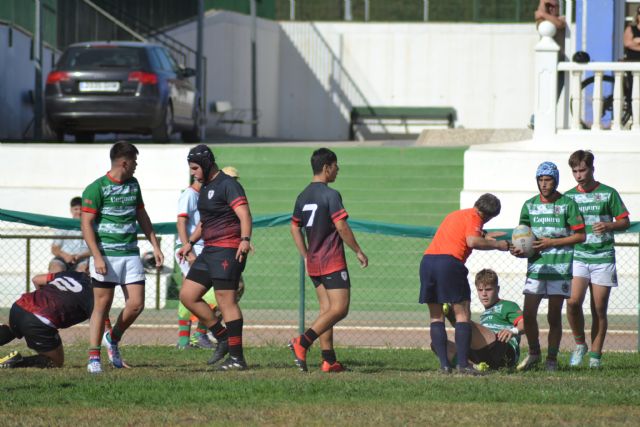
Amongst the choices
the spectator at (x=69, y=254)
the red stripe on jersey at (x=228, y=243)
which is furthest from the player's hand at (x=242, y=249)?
the spectator at (x=69, y=254)

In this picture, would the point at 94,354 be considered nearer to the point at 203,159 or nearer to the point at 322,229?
the point at 203,159

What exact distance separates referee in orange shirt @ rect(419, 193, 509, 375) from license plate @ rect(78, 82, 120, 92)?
11.3 meters

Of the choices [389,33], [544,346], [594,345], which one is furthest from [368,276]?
[389,33]

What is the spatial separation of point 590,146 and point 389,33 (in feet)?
57.0

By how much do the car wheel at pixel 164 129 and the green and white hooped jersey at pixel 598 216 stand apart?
1132 centimetres

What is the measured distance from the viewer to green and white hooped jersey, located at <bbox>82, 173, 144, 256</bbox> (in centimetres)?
1072

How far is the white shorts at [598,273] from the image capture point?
37.7 feet

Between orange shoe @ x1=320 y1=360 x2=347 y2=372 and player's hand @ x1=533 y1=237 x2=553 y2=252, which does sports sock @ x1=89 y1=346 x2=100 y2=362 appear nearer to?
orange shoe @ x1=320 y1=360 x2=347 y2=372

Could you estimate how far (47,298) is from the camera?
436 inches

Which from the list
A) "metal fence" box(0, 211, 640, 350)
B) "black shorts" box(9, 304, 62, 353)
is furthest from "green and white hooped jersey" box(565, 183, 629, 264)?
"black shorts" box(9, 304, 62, 353)

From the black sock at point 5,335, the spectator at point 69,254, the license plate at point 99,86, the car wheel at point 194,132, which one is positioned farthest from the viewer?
the car wheel at point 194,132

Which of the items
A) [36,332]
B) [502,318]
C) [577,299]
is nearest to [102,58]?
[36,332]

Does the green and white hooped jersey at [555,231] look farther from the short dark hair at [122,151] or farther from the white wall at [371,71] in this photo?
the white wall at [371,71]

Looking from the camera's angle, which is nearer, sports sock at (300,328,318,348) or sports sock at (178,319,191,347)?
sports sock at (300,328,318,348)
